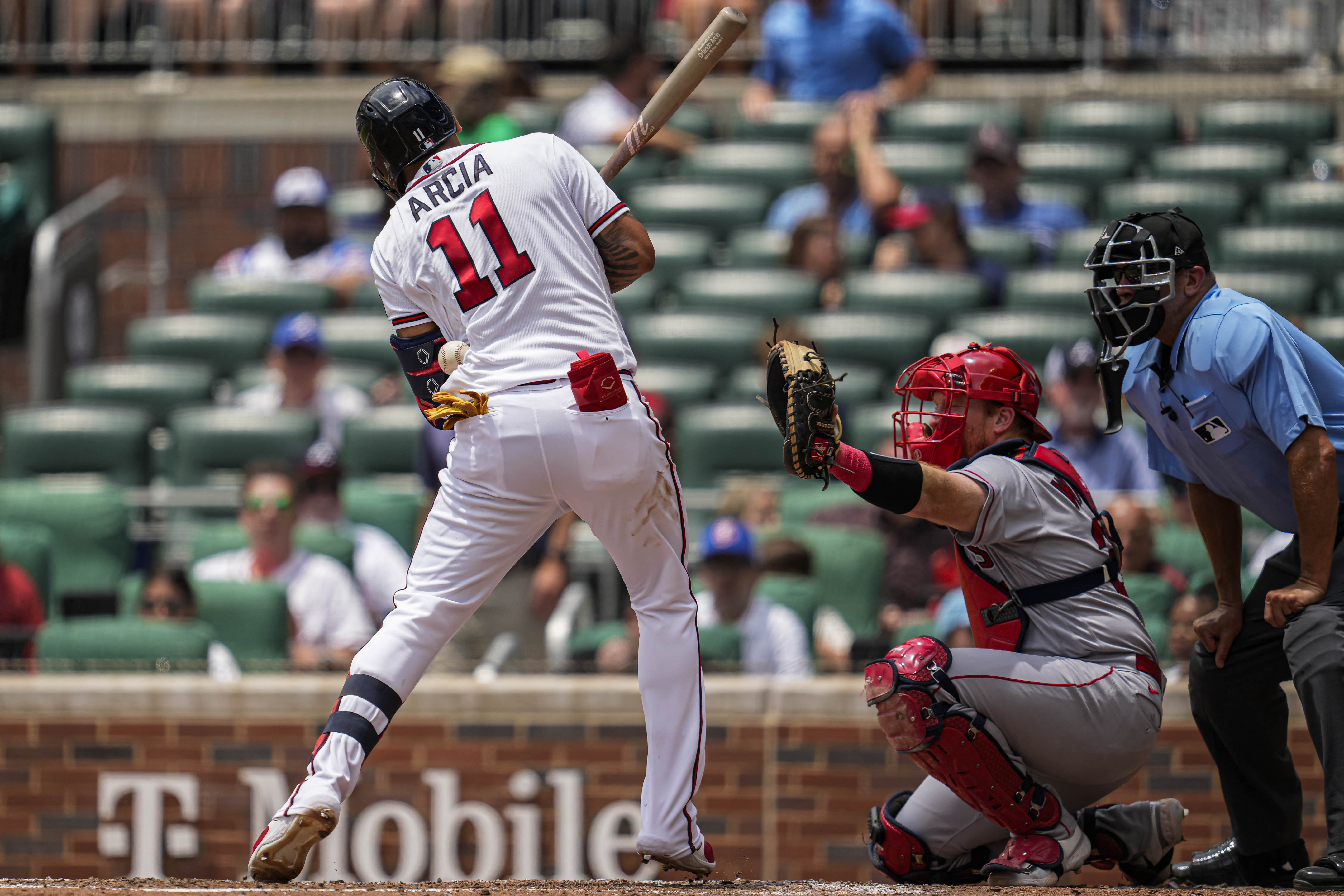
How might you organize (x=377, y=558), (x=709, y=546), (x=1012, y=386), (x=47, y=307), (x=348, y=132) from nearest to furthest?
(x=1012, y=386)
(x=709, y=546)
(x=377, y=558)
(x=47, y=307)
(x=348, y=132)

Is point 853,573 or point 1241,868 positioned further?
point 853,573

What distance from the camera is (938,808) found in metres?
3.85

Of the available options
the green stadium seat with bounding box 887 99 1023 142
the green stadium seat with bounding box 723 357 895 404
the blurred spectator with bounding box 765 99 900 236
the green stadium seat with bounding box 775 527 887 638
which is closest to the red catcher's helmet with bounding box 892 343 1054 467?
the green stadium seat with bounding box 775 527 887 638

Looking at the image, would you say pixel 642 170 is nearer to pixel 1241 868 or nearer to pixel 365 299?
pixel 365 299

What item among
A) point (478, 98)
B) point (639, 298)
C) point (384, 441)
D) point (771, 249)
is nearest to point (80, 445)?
point (384, 441)

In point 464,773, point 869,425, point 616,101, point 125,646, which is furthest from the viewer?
point 616,101

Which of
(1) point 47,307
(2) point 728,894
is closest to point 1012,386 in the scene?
(2) point 728,894

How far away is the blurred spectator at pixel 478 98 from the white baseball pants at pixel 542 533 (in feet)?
14.1

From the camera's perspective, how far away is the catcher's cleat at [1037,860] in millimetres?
3619

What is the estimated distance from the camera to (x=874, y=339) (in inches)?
297

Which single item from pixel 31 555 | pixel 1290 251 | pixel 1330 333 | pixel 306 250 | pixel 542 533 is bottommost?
pixel 31 555

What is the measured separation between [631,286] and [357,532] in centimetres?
238

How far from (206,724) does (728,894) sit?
262 cm

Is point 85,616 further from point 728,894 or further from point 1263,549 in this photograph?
point 1263,549
